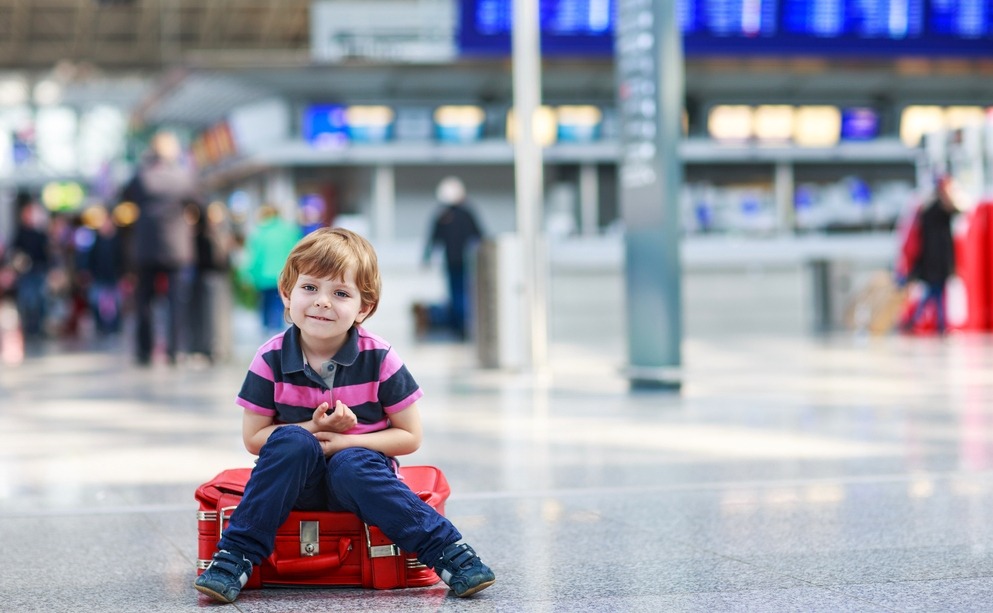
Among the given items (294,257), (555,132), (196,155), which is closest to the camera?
(294,257)

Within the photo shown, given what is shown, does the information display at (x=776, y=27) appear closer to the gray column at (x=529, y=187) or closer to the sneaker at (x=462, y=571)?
the gray column at (x=529, y=187)

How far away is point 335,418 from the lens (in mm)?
3539

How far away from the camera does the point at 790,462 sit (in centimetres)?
600

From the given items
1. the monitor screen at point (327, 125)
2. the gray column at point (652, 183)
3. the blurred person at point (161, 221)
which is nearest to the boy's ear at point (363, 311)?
the gray column at point (652, 183)

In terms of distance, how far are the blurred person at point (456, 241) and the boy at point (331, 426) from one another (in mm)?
→ 14390

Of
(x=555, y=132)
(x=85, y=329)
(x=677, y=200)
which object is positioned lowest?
(x=85, y=329)

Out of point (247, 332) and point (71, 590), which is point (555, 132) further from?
point (71, 590)

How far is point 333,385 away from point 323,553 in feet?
1.40

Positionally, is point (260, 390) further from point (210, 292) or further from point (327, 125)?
point (327, 125)

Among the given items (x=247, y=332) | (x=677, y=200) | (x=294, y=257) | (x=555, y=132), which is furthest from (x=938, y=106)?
(x=294, y=257)

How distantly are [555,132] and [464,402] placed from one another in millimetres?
14519

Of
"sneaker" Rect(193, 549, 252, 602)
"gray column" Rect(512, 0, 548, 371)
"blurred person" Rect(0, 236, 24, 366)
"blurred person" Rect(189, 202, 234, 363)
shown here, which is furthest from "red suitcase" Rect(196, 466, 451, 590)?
"blurred person" Rect(0, 236, 24, 366)

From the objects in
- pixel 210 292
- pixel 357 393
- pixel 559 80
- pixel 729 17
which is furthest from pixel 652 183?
pixel 559 80

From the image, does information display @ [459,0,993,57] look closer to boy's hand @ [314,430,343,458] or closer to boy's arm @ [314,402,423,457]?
boy's arm @ [314,402,423,457]
